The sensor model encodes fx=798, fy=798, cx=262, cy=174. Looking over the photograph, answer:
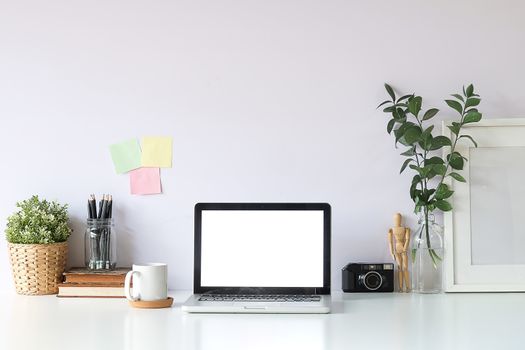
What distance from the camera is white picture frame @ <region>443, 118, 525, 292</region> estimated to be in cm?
214

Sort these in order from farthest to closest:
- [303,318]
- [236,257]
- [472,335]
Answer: [236,257] < [303,318] < [472,335]

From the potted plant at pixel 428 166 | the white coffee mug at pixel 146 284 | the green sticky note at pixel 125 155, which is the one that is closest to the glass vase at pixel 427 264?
the potted plant at pixel 428 166

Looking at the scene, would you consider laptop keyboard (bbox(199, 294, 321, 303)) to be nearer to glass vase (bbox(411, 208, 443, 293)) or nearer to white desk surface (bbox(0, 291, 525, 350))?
white desk surface (bbox(0, 291, 525, 350))

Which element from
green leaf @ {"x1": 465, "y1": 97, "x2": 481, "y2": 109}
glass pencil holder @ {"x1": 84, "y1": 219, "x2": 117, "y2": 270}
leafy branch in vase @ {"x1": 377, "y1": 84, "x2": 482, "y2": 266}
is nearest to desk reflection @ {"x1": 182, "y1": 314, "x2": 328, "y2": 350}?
glass pencil holder @ {"x1": 84, "y1": 219, "x2": 117, "y2": 270}

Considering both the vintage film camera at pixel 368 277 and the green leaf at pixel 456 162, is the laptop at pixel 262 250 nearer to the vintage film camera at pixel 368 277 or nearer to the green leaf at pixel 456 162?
the vintage film camera at pixel 368 277

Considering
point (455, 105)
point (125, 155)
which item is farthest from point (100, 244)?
point (455, 105)

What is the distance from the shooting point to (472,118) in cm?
210

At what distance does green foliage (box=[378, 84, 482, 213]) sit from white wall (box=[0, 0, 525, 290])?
7 cm

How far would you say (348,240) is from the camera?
7.25ft

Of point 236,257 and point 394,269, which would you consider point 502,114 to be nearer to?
point 394,269

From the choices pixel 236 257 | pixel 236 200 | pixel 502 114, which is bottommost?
pixel 236 257

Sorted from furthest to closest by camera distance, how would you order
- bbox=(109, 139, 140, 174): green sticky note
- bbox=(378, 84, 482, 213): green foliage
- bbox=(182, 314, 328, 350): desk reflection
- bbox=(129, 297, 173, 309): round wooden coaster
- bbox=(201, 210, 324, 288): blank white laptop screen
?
bbox=(109, 139, 140, 174): green sticky note → bbox=(378, 84, 482, 213): green foliage → bbox=(201, 210, 324, 288): blank white laptop screen → bbox=(129, 297, 173, 309): round wooden coaster → bbox=(182, 314, 328, 350): desk reflection

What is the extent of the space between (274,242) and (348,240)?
281mm

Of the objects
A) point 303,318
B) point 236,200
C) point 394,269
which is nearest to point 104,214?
point 236,200
